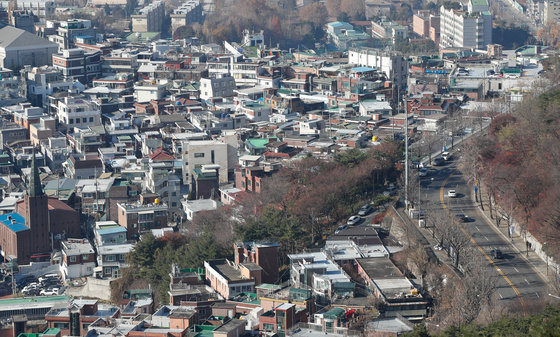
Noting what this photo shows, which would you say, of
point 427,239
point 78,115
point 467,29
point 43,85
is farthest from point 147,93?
point 427,239

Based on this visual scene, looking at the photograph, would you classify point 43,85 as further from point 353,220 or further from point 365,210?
point 353,220

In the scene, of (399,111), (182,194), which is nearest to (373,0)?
(399,111)

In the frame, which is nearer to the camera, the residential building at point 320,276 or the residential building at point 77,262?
the residential building at point 320,276

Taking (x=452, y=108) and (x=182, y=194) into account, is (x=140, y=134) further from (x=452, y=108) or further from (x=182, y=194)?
(x=452, y=108)

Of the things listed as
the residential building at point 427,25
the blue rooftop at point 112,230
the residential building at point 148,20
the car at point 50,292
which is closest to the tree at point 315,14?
the residential building at point 427,25

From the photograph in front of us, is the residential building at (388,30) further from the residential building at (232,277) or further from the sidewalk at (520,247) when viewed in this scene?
the residential building at (232,277)

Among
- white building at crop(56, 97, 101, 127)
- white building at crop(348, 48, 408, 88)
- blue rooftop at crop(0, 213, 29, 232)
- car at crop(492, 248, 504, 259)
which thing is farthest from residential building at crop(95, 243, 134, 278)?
white building at crop(348, 48, 408, 88)
